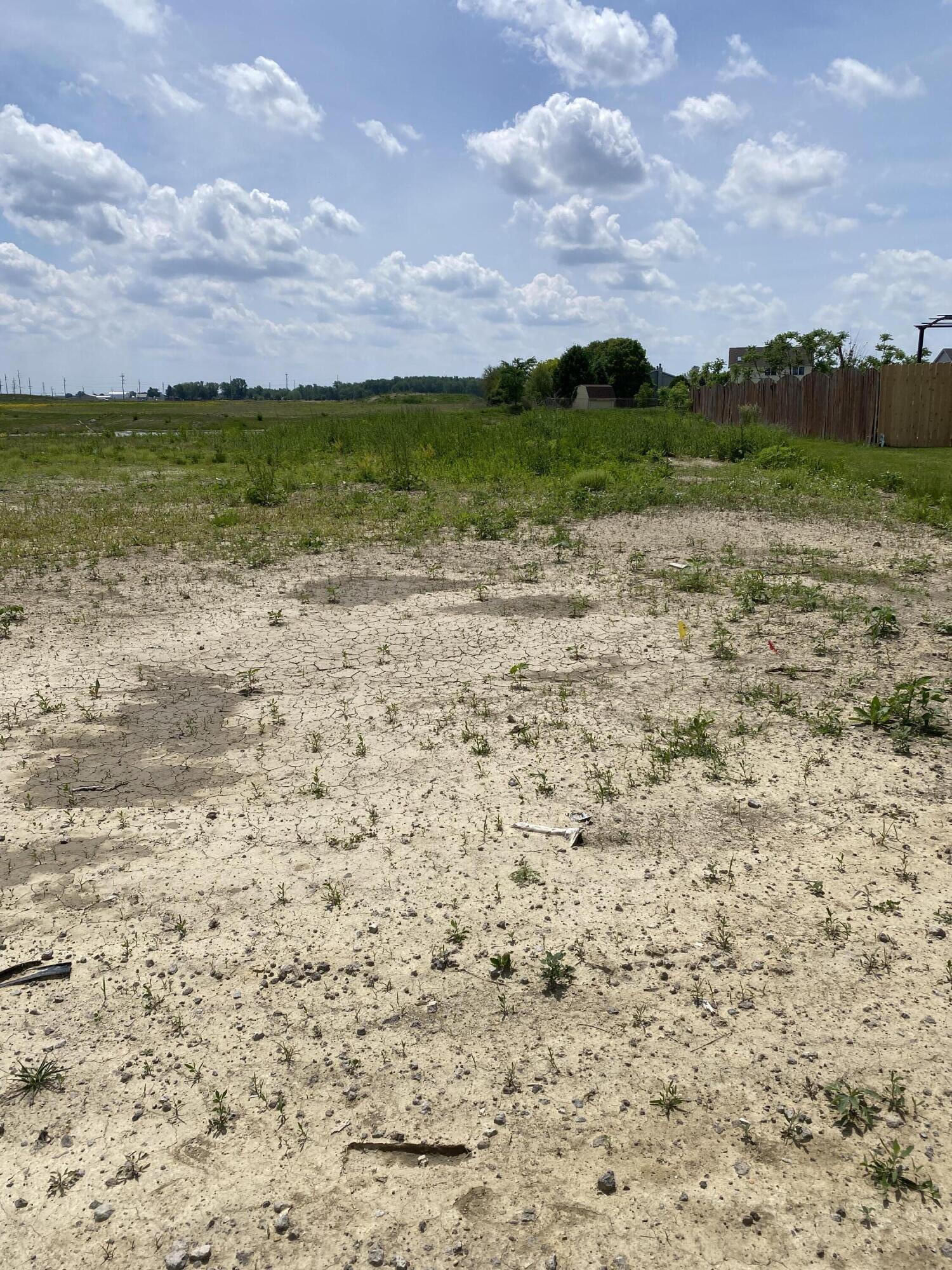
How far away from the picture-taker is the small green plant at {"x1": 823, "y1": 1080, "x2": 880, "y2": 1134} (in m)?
2.27

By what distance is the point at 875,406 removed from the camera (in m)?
18.3

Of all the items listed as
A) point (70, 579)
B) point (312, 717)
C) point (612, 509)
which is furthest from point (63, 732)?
point (612, 509)

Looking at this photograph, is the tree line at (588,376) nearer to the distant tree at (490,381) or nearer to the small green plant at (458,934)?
the distant tree at (490,381)

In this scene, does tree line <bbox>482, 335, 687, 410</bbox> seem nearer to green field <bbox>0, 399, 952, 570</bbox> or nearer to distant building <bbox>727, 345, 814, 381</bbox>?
distant building <bbox>727, 345, 814, 381</bbox>

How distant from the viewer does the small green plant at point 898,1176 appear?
2082 mm

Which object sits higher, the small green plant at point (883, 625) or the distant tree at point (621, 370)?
the distant tree at point (621, 370)

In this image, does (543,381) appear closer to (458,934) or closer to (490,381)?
(490,381)

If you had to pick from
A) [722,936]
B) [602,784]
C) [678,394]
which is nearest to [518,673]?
[602,784]

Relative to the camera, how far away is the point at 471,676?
5648 millimetres

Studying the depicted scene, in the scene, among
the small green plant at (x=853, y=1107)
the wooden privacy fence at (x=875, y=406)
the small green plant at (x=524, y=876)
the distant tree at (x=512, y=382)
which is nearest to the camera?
the small green plant at (x=853, y=1107)

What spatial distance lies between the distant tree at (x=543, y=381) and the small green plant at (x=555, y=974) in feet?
264

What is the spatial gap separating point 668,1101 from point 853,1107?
47 centimetres

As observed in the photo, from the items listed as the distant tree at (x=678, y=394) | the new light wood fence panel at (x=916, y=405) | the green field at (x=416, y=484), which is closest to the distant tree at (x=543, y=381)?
the distant tree at (x=678, y=394)

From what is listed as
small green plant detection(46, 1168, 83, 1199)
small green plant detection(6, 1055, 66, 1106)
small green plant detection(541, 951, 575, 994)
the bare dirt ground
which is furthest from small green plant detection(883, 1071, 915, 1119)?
small green plant detection(6, 1055, 66, 1106)
